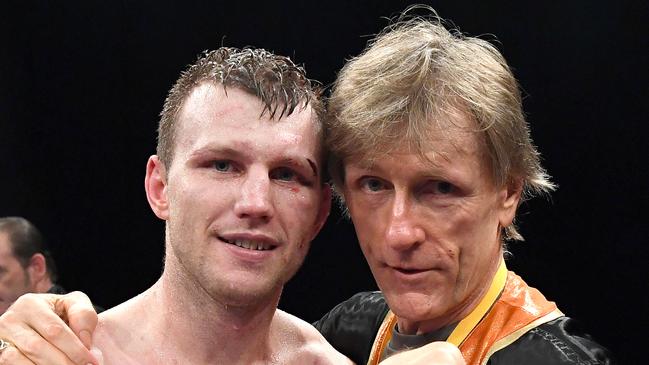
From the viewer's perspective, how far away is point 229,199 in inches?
62.0

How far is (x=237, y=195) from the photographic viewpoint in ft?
5.16

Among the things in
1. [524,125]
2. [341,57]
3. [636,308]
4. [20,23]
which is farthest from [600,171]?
[20,23]

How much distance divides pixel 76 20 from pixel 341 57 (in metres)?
1.30

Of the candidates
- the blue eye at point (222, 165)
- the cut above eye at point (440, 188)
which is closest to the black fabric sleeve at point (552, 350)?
the cut above eye at point (440, 188)

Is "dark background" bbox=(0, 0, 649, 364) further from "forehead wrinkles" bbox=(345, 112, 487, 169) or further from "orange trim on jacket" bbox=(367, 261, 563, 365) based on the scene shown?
"forehead wrinkles" bbox=(345, 112, 487, 169)

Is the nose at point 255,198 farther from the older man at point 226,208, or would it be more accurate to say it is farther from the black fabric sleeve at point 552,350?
the black fabric sleeve at point 552,350

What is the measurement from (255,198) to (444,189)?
0.34 m

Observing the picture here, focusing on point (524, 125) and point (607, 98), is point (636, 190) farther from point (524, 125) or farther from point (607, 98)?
point (524, 125)

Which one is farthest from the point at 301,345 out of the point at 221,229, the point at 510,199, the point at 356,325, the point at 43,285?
the point at 43,285

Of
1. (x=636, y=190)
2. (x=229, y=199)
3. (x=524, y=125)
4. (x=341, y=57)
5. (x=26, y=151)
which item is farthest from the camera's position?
(x=26, y=151)

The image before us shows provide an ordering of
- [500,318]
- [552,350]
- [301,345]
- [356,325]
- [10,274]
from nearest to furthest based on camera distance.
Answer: [552,350]
[500,318]
[301,345]
[356,325]
[10,274]

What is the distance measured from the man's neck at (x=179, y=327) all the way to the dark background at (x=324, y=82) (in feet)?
7.99

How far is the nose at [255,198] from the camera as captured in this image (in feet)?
5.10

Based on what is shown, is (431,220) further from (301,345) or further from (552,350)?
(301,345)
